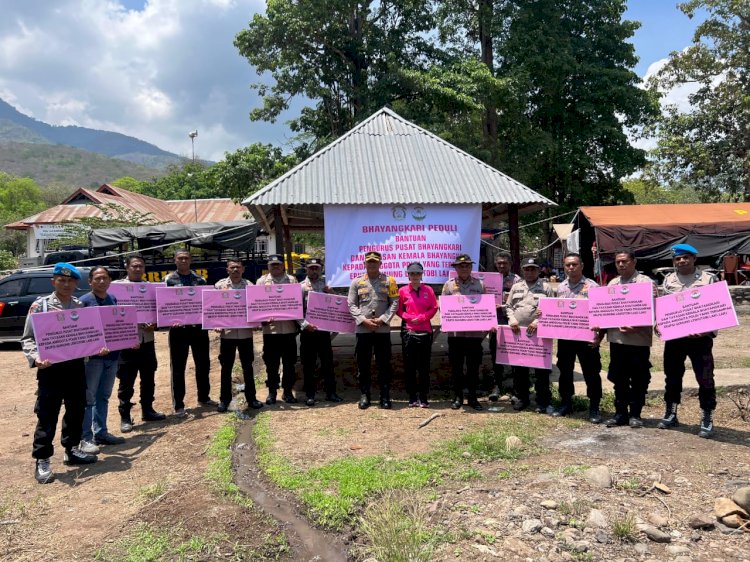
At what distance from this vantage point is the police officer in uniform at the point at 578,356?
5.88 metres

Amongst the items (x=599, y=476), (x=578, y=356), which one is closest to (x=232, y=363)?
(x=578, y=356)

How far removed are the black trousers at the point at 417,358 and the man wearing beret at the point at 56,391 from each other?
11.7 ft

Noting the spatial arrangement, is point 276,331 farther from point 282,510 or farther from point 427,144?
point 427,144

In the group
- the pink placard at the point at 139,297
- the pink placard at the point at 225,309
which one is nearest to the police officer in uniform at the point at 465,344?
the pink placard at the point at 225,309

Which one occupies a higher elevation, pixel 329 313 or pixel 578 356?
pixel 329 313

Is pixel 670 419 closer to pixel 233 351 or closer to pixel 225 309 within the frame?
pixel 233 351

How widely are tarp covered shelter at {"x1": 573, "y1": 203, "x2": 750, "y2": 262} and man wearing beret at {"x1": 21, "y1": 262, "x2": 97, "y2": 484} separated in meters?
16.4

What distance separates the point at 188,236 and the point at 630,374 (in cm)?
1512

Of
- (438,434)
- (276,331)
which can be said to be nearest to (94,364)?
(276,331)

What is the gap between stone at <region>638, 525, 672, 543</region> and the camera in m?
3.45

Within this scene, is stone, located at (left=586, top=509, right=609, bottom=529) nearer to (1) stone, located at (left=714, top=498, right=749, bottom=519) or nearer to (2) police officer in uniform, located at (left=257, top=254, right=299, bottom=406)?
(1) stone, located at (left=714, top=498, right=749, bottom=519)

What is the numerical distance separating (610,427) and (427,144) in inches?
220

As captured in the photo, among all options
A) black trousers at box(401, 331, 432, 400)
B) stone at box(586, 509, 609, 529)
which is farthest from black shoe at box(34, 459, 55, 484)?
stone at box(586, 509, 609, 529)

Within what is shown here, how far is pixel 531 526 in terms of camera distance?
11.8 ft
